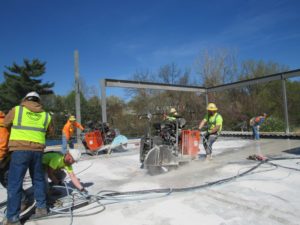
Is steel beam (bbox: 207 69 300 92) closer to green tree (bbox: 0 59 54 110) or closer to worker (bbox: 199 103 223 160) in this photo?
worker (bbox: 199 103 223 160)

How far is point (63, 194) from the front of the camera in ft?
13.8

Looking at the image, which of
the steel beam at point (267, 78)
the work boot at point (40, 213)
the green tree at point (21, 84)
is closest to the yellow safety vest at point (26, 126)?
the work boot at point (40, 213)

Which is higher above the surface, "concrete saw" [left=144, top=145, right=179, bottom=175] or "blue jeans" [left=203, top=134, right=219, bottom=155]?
"blue jeans" [left=203, top=134, right=219, bottom=155]

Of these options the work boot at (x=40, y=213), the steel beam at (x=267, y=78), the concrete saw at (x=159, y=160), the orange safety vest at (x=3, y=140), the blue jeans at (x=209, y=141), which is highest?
the steel beam at (x=267, y=78)

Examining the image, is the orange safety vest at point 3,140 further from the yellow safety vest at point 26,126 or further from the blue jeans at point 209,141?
the blue jeans at point 209,141

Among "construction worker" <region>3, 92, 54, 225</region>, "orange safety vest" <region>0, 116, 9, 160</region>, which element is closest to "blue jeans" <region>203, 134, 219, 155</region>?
"construction worker" <region>3, 92, 54, 225</region>

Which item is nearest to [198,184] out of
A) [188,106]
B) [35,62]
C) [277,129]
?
[277,129]

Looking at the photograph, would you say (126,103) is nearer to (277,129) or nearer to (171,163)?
(277,129)

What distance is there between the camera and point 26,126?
309cm

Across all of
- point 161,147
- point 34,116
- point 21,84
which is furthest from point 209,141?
point 21,84

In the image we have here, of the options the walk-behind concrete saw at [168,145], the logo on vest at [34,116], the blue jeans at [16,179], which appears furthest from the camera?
the walk-behind concrete saw at [168,145]

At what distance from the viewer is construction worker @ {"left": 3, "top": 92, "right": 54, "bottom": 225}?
3.00 meters

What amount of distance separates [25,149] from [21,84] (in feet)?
63.3

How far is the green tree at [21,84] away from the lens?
19.8 m
